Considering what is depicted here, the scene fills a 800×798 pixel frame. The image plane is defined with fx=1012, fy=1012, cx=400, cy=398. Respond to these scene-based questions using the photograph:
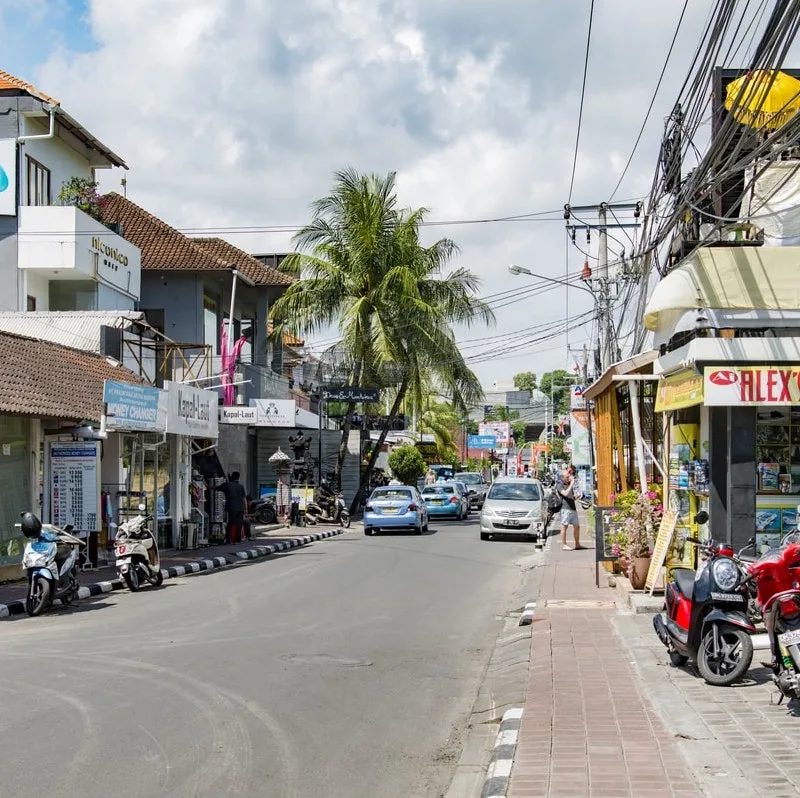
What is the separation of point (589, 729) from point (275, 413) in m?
23.5

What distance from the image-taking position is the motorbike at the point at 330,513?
117ft

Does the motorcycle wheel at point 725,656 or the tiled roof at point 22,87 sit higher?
the tiled roof at point 22,87

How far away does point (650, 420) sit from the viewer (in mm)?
17781

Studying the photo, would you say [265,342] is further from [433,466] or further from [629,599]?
[433,466]

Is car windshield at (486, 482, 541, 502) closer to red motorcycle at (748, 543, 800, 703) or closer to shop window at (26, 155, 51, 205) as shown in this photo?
shop window at (26, 155, 51, 205)

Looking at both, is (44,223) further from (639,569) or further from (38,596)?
(639,569)

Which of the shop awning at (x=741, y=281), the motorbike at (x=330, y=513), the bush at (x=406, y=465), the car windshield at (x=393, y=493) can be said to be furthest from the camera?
the bush at (x=406, y=465)

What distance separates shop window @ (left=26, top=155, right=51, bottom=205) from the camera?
26781 millimetres

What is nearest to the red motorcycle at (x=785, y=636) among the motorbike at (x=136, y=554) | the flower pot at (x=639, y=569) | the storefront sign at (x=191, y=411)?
the flower pot at (x=639, y=569)

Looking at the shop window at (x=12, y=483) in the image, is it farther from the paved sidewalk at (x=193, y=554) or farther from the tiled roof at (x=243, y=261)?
the tiled roof at (x=243, y=261)

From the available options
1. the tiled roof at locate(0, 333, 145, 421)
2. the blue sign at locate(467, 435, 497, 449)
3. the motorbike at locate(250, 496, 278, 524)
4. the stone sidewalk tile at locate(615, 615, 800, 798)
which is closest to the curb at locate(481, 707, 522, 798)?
the stone sidewalk tile at locate(615, 615, 800, 798)

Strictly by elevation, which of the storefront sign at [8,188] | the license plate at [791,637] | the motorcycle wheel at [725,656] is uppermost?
the storefront sign at [8,188]

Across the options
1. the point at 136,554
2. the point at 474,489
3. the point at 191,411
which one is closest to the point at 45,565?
the point at 136,554

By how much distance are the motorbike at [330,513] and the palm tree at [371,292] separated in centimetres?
414
